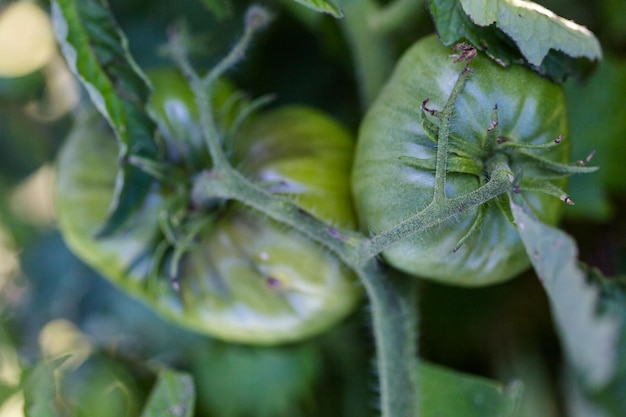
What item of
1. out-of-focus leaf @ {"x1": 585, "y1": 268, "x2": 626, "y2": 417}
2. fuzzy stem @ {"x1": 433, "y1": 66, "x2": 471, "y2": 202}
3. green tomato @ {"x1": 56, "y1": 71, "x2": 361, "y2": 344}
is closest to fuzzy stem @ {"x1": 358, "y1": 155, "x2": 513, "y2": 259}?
fuzzy stem @ {"x1": 433, "y1": 66, "x2": 471, "y2": 202}

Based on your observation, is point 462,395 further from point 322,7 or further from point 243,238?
point 322,7

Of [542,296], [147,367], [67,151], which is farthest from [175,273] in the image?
[542,296]

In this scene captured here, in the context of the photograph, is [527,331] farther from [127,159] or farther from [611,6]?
[127,159]

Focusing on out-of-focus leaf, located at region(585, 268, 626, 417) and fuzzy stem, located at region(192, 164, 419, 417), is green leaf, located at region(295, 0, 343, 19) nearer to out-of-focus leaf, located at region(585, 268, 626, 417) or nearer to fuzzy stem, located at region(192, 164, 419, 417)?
fuzzy stem, located at region(192, 164, 419, 417)

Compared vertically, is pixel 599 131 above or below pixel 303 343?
above

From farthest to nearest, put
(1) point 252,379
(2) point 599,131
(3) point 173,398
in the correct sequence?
(1) point 252,379 → (2) point 599,131 → (3) point 173,398

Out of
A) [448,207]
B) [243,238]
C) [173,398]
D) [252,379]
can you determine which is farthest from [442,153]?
[252,379]
